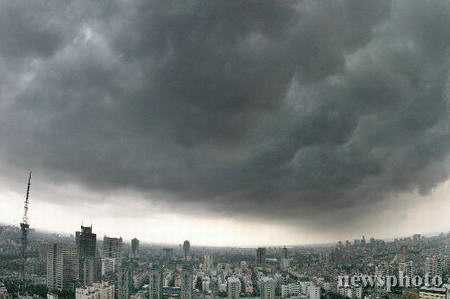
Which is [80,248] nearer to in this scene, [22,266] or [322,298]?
[22,266]

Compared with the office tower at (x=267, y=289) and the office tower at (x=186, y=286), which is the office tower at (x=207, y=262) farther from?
the office tower at (x=186, y=286)

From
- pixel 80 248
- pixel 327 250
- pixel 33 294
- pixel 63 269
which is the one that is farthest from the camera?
pixel 80 248

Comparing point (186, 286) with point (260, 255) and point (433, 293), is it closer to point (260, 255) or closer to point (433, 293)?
point (433, 293)

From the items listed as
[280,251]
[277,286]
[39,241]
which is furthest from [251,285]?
[39,241]

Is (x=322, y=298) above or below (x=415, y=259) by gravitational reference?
below

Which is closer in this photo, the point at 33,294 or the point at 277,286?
the point at 33,294

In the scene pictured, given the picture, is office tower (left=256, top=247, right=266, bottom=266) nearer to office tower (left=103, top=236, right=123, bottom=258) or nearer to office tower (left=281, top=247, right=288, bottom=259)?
office tower (left=281, top=247, right=288, bottom=259)

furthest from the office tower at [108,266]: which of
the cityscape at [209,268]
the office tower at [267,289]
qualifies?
the office tower at [267,289]
